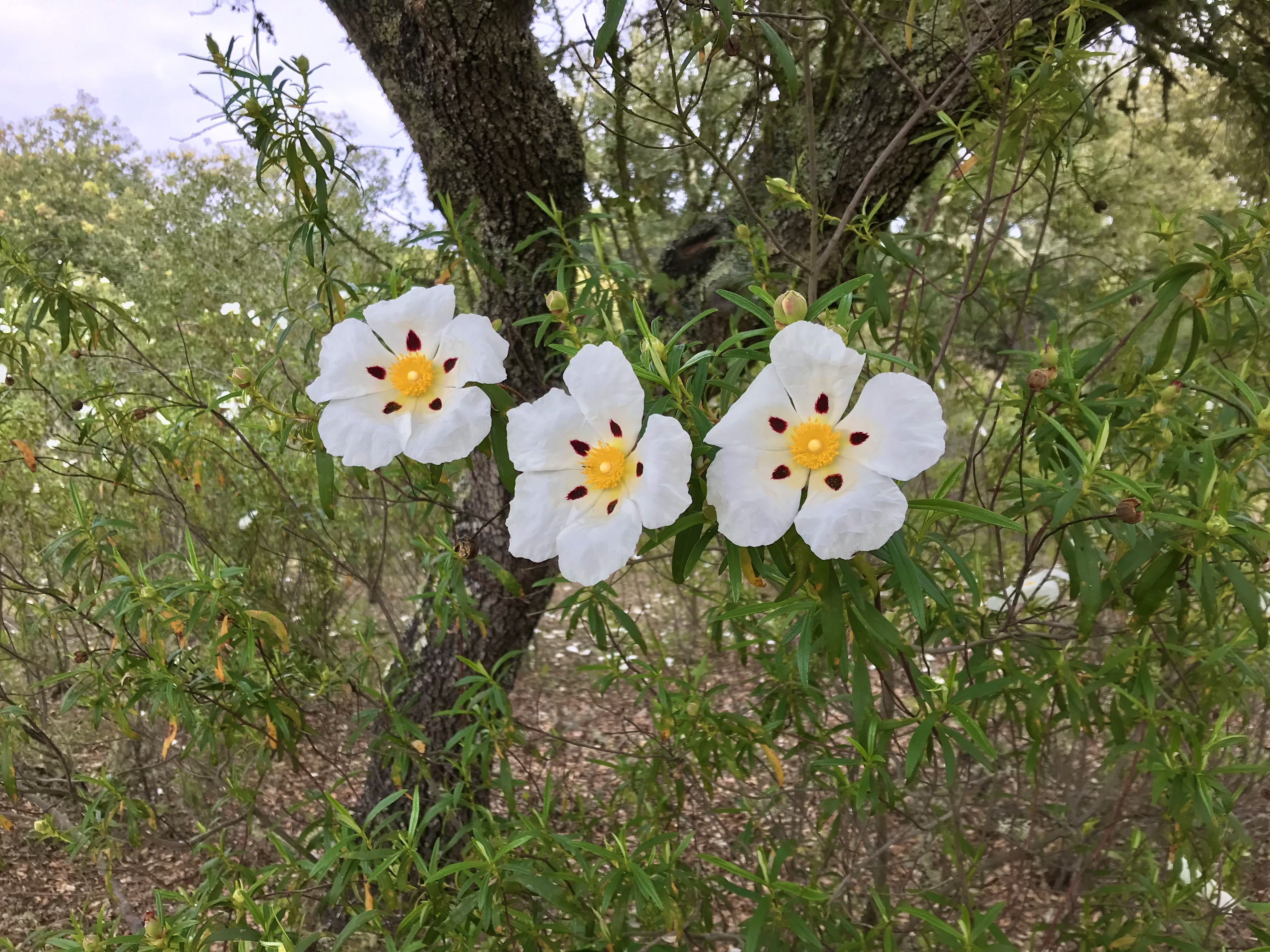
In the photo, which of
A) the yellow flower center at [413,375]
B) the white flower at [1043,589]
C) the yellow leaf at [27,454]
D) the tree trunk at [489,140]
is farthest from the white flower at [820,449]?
the yellow leaf at [27,454]

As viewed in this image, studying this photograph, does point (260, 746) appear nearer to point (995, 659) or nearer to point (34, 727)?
point (34, 727)

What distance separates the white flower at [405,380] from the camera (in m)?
0.95

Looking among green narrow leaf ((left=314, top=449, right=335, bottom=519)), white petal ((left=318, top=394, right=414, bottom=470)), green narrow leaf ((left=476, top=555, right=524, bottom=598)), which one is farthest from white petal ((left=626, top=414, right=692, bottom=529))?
green narrow leaf ((left=476, top=555, right=524, bottom=598))

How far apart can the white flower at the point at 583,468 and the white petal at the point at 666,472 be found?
0.03m

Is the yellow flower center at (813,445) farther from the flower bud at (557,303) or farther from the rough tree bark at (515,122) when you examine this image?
the rough tree bark at (515,122)

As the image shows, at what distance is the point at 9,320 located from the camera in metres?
2.31

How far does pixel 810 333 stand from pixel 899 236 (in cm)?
113

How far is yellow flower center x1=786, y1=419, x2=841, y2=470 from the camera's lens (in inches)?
32.7

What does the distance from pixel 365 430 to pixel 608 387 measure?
36 cm

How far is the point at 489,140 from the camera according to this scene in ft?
6.68

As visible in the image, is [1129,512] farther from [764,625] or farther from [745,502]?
[764,625]

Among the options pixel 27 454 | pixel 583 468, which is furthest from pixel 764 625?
pixel 27 454

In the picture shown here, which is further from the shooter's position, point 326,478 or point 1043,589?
point 1043,589

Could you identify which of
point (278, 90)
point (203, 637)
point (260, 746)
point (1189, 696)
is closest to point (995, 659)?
point (1189, 696)
